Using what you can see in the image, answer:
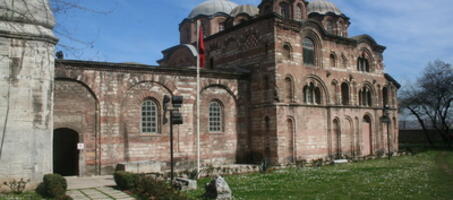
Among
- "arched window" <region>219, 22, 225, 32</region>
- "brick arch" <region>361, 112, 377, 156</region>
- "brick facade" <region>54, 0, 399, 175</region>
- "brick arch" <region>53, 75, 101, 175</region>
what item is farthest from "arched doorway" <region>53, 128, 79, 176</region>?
"brick arch" <region>361, 112, 377, 156</region>

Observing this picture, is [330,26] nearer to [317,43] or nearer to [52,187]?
[317,43]

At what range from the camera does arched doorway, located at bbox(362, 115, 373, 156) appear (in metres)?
28.2

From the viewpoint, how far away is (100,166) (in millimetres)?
18516

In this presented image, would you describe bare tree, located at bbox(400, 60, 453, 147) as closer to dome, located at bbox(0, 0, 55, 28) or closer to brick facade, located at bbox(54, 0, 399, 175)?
brick facade, located at bbox(54, 0, 399, 175)

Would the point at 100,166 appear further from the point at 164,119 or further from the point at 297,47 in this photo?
the point at 297,47

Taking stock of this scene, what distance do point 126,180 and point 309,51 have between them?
51.2ft

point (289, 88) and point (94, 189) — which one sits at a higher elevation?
point (289, 88)

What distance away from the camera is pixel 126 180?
13.1 meters

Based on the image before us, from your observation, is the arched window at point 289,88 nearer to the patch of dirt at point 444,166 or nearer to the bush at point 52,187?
the patch of dirt at point 444,166

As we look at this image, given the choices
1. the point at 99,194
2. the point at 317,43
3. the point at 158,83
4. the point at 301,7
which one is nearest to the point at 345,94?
the point at 317,43

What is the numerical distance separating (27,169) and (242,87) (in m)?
13.7

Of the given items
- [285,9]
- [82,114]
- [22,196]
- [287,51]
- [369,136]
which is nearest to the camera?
[22,196]

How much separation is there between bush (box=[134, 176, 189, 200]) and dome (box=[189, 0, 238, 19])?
23091mm

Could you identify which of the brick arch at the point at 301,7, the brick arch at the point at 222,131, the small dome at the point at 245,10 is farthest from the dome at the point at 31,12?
the small dome at the point at 245,10
